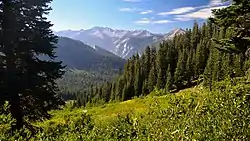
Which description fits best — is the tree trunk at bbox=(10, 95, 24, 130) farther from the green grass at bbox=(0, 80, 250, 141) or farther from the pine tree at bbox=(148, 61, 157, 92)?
the pine tree at bbox=(148, 61, 157, 92)

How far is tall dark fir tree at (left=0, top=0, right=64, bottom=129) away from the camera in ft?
54.5

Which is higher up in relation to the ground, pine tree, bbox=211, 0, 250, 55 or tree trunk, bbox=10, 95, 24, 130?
pine tree, bbox=211, 0, 250, 55

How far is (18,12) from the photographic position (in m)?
17.1

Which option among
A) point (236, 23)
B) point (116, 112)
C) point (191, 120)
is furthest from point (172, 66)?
point (191, 120)

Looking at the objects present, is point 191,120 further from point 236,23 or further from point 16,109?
point 16,109

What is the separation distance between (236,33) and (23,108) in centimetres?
1199

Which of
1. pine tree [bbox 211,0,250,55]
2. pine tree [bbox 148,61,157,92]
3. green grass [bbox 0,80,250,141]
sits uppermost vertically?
pine tree [bbox 211,0,250,55]

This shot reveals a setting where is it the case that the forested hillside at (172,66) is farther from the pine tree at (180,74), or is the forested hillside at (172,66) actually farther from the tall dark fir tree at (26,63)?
the tall dark fir tree at (26,63)

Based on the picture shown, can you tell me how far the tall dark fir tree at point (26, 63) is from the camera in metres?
16.6

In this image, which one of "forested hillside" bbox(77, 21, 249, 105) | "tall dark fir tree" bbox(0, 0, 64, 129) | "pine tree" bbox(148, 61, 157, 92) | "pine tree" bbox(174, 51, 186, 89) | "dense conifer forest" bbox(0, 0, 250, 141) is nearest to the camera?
"dense conifer forest" bbox(0, 0, 250, 141)

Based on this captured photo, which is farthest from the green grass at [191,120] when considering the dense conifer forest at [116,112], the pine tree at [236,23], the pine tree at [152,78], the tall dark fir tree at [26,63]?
the pine tree at [152,78]

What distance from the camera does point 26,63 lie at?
57.1ft

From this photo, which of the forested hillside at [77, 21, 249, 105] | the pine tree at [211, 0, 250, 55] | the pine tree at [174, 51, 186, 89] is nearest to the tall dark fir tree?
the pine tree at [211, 0, 250, 55]

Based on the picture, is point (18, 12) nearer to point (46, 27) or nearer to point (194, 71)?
point (46, 27)
